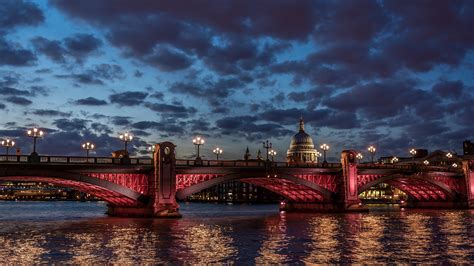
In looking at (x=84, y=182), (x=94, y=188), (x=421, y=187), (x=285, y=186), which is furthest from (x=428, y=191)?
(x=84, y=182)

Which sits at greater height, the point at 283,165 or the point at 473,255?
the point at 283,165

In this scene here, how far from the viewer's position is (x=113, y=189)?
6994 cm

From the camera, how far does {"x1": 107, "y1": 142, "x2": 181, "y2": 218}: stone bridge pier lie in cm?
7269

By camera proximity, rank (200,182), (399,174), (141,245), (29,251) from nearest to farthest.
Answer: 1. (29,251)
2. (141,245)
3. (200,182)
4. (399,174)

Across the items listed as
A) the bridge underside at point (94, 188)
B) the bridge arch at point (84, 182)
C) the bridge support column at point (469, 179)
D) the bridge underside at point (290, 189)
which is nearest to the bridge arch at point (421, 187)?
the bridge support column at point (469, 179)

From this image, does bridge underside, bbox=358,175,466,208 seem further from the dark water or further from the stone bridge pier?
the dark water

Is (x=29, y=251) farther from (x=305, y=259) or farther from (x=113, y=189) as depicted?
(x=113, y=189)

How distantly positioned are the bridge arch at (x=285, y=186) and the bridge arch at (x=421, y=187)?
522 inches

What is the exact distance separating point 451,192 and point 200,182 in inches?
2471

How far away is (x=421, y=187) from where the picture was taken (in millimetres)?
121062

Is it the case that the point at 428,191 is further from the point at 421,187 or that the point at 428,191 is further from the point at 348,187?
the point at 348,187

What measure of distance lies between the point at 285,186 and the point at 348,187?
1059 centimetres

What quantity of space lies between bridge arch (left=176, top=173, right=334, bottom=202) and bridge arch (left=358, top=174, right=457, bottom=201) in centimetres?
1325

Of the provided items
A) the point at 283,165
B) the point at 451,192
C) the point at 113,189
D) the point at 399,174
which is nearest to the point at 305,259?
the point at 113,189
